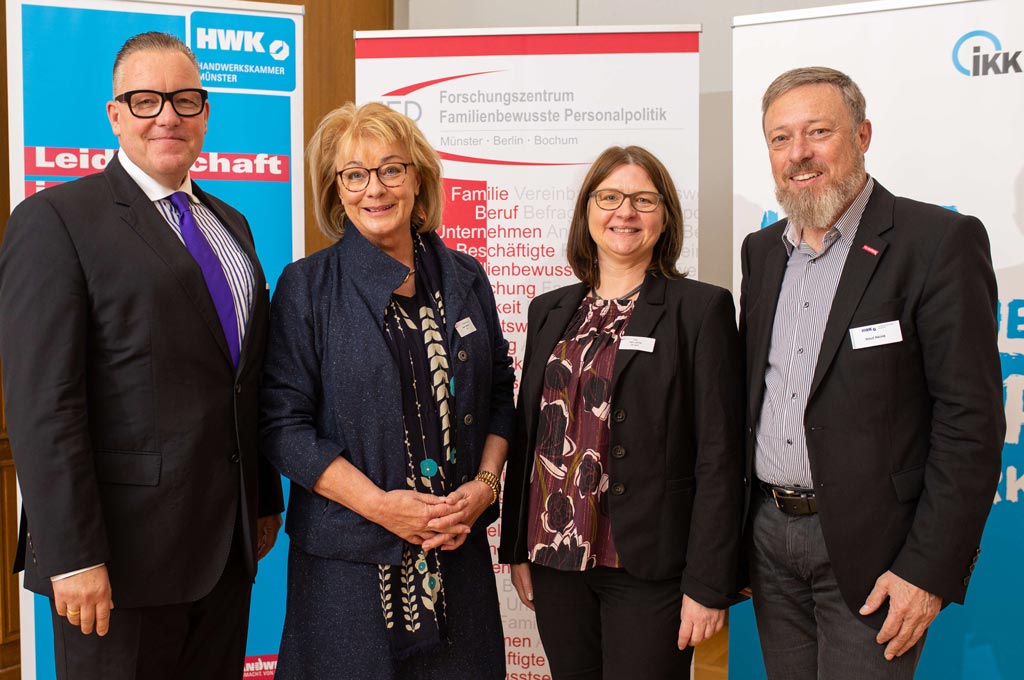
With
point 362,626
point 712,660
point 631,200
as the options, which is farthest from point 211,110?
point 712,660

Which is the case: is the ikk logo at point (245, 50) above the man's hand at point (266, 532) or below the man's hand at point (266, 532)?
above

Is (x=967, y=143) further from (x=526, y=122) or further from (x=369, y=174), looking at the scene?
(x=369, y=174)

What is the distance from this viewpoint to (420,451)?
77.0 inches

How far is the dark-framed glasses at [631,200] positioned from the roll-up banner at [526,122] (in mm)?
1204

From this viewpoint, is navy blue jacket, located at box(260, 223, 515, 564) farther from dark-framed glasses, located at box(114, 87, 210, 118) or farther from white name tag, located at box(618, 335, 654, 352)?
dark-framed glasses, located at box(114, 87, 210, 118)

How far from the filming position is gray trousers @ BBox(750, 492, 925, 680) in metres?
1.80

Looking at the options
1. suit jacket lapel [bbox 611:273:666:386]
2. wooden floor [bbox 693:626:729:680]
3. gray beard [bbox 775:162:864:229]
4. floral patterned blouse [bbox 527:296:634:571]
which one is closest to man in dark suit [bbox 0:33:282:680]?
floral patterned blouse [bbox 527:296:634:571]

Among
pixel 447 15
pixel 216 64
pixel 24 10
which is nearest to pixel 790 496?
pixel 216 64

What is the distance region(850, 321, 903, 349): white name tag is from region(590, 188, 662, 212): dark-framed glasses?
2.02ft

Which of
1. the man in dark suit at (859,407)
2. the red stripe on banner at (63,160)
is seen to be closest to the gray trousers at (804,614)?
the man in dark suit at (859,407)

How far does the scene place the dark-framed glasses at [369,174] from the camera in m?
1.99

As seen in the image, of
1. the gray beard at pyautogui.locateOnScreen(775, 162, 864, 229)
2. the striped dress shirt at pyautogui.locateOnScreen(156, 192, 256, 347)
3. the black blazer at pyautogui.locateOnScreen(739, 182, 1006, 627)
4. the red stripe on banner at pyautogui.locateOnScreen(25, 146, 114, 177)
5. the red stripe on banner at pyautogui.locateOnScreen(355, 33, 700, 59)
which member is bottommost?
the black blazer at pyautogui.locateOnScreen(739, 182, 1006, 627)

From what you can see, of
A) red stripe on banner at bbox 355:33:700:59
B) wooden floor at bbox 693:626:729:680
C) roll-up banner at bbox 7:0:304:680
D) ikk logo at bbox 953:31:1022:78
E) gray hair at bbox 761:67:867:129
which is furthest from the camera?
wooden floor at bbox 693:626:729:680

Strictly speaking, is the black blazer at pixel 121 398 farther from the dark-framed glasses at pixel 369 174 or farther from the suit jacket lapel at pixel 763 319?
the suit jacket lapel at pixel 763 319
